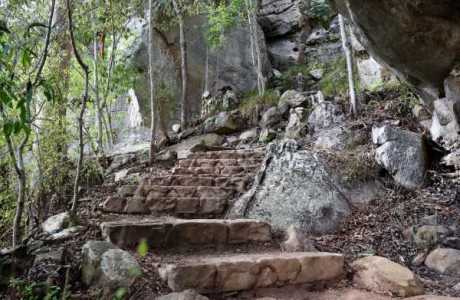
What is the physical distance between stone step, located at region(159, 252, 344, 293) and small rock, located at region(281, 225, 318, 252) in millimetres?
186

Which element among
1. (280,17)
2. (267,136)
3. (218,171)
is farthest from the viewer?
(280,17)

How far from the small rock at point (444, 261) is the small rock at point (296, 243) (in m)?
1.06

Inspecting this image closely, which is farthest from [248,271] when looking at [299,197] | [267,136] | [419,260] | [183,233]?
[267,136]

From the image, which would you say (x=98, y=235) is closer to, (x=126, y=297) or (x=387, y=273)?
(x=126, y=297)

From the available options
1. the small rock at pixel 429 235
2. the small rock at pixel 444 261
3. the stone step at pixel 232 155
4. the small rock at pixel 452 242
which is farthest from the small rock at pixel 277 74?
the small rock at pixel 444 261

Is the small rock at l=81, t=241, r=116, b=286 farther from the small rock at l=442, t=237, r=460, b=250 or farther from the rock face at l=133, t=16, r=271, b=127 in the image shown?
the rock face at l=133, t=16, r=271, b=127

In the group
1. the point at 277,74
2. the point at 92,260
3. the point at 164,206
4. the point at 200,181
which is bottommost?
the point at 92,260

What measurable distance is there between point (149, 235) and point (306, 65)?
1048cm

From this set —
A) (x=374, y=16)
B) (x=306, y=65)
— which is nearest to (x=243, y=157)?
(x=374, y=16)

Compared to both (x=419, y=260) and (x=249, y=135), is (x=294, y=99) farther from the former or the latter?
(x=419, y=260)

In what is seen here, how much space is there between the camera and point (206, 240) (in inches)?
133

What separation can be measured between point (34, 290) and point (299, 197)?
2.90 meters

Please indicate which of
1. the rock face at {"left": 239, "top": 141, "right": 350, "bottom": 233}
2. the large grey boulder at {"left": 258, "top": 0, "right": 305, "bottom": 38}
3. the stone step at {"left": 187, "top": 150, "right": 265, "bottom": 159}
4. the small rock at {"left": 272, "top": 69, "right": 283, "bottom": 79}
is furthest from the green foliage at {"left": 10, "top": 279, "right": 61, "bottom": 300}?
the large grey boulder at {"left": 258, "top": 0, "right": 305, "bottom": 38}

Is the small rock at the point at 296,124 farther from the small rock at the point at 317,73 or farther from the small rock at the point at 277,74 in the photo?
the small rock at the point at 277,74
